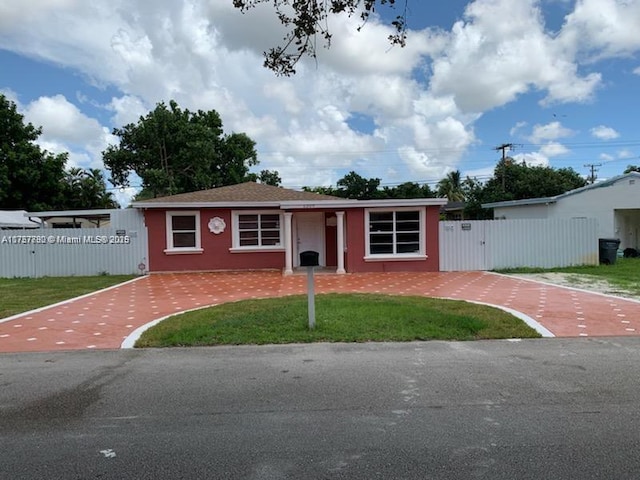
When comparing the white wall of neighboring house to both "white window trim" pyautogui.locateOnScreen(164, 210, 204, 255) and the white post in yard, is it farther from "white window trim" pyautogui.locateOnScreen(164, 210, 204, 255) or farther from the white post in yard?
the white post in yard

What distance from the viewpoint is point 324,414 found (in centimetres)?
444

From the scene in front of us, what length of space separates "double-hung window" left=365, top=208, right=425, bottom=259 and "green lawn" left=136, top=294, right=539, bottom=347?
7.78 meters

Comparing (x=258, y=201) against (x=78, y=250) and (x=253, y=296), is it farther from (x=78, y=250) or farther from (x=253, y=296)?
(x=253, y=296)

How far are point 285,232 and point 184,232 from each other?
3944 millimetres

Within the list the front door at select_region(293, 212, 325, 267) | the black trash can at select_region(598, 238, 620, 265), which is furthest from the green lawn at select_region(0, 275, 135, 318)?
the black trash can at select_region(598, 238, 620, 265)

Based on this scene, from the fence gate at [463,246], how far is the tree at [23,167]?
89.9 ft

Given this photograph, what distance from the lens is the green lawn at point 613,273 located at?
43.4 feet

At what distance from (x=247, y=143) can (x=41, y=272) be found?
89.5 feet

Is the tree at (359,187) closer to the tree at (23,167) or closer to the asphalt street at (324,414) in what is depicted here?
the tree at (23,167)

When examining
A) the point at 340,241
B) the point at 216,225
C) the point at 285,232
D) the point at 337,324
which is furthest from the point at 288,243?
the point at 337,324

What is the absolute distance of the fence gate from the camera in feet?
59.7

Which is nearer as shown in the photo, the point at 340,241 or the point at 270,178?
the point at 340,241

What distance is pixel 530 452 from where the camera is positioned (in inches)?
143

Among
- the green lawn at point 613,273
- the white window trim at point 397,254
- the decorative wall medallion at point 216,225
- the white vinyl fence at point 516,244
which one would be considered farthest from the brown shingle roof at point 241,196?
the green lawn at point 613,273
